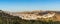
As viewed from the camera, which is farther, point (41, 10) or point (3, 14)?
point (41, 10)

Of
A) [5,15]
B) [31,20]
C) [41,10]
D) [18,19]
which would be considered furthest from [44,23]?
[41,10]

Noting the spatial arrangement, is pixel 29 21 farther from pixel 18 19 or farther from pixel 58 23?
pixel 58 23

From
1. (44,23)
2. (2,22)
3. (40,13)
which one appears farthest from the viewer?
(40,13)

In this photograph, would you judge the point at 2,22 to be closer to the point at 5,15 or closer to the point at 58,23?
the point at 5,15

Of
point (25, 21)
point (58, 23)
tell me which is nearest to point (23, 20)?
point (25, 21)

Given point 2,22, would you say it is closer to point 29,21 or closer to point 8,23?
point 8,23

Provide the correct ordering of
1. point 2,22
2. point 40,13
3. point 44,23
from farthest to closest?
point 40,13
point 44,23
point 2,22

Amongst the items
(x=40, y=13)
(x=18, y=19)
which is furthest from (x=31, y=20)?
(x=40, y=13)

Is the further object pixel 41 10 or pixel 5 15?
pixel 41 10
